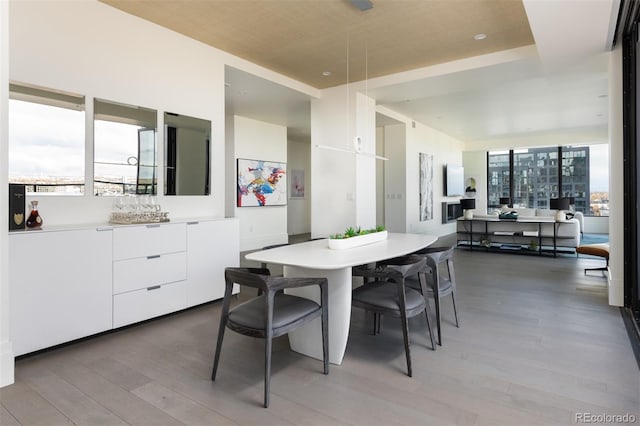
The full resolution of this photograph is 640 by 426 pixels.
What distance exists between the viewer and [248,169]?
24.5 ft

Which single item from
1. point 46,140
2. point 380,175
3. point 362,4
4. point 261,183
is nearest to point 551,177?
point 380,175

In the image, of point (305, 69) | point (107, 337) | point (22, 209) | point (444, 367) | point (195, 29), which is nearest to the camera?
point (444, 367)

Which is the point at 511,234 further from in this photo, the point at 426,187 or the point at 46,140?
the point at 46,140

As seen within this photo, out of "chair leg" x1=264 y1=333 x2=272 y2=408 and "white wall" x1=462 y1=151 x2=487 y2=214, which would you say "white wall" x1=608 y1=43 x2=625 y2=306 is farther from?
"white wall" x1=462 y1=151 x2=487 y2=214

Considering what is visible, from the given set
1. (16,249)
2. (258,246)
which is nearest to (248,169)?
(258,246)

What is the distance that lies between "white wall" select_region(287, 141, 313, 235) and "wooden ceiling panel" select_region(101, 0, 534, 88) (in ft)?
16.6

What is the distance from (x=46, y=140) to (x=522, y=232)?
7.42 meters

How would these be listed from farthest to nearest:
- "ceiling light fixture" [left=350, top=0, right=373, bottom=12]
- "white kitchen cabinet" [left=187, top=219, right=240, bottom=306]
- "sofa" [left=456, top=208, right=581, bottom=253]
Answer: "sofa" [left=456, top=208, right=581, bottom=253], "white kitchen cabinet" [left=187, top=219, right=240, bottom=306], "ceiling light fixture" [left=350, top=0, right=373, bottom=12]

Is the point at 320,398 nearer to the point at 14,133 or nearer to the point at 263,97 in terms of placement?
the point at 14,133

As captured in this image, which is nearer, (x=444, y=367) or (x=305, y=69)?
(x=444, y=367)

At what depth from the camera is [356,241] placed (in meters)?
3.19

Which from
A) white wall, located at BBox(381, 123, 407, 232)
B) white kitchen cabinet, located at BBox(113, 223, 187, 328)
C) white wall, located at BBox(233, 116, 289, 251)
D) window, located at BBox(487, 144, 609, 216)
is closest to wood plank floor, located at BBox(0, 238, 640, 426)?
white kitchen cabinet, located at BBox(113, 223, 187, 328)

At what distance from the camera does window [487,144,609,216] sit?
1053cm

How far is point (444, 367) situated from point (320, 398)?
0.89 m
